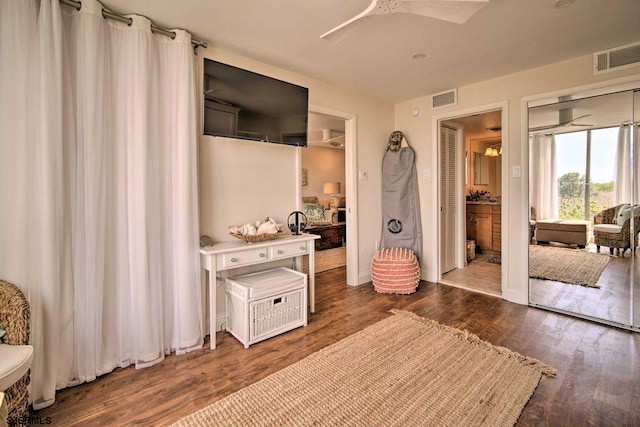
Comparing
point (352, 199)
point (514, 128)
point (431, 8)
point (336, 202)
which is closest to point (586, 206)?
point (514, 128)

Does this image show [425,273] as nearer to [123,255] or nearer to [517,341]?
[517,341]

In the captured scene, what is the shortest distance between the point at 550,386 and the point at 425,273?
2.24 m

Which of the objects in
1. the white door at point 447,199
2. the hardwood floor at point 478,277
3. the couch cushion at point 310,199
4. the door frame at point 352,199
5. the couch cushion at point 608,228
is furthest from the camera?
the couch cushion at point 310,199

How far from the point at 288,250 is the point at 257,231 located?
0.33 m

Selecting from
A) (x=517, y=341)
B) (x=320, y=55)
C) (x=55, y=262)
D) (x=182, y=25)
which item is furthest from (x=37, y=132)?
(x=517, y=341)

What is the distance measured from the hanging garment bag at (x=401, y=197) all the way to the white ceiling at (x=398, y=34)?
41.0 inches

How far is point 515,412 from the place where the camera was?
1559 millimetres

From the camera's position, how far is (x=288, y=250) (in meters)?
2.67

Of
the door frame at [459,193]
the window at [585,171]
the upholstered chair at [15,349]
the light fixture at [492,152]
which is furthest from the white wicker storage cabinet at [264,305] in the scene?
the light fixture at [492,152]

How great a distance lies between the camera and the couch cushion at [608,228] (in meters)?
2.64

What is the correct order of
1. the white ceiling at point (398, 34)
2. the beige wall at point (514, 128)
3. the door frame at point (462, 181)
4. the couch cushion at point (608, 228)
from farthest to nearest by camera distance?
the door frame at point (462, 181), the beige wall at point (514, 128), the couch cushion at point (608, 228), the white ceiling at point (398, 34)

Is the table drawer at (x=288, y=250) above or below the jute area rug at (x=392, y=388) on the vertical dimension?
above

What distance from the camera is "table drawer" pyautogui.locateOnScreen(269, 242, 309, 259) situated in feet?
8.44

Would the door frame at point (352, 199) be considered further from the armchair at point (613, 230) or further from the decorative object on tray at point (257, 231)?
the armchair at point (613, 230)
